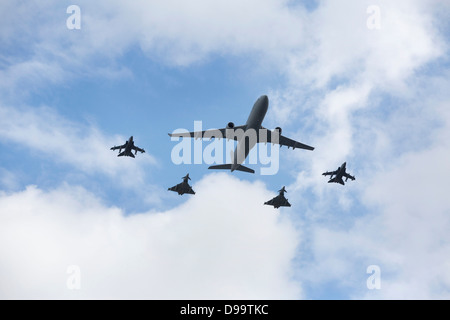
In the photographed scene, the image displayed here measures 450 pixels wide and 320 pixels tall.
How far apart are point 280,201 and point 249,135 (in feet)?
49.3

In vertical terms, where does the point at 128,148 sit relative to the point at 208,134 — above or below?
below

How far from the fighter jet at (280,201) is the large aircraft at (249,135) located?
22.4ft

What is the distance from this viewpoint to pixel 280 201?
89250 mm

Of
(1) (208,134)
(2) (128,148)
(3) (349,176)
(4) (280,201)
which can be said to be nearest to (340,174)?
(3) (349,176)

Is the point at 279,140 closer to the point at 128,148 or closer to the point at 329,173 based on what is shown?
the point at 329,173

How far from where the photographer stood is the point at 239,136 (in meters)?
87.9

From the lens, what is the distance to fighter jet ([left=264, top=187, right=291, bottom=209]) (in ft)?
291

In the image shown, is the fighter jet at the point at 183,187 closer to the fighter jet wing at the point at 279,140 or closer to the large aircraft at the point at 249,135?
the large aircraft at the point at 249,135

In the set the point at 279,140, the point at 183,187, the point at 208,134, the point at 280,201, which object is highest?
the point at 208,134

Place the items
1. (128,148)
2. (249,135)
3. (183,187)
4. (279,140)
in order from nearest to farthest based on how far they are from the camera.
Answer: (249,135) < (128,148) < (183,187) < (279,140)

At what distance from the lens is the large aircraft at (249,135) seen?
82.4m

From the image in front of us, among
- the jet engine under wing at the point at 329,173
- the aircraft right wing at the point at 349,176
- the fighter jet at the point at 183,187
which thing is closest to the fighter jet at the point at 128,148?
the fighter jet at the point at 183,187
